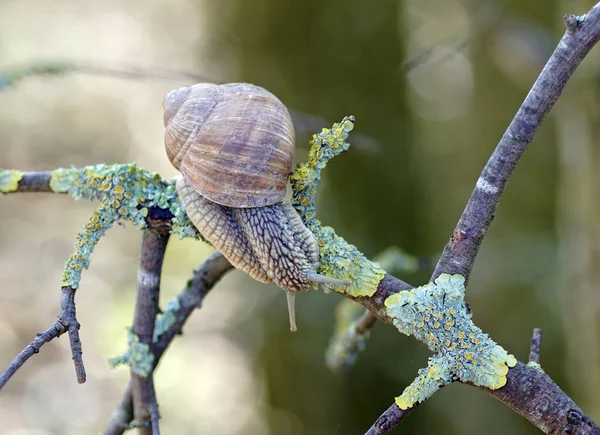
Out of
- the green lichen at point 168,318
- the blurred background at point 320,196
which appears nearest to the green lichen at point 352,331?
the blurred background at point 320,196

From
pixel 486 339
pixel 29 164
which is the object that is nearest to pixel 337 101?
pixel 486 339

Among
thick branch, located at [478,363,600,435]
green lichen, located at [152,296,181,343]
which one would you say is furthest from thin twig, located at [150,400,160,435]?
thick branch, located at [478,363,600,435]

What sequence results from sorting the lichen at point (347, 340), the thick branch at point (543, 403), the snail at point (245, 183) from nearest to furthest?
the thick branch at point (543, 403)
the snail at point (245, 183)
the lichen at point (347, 340)

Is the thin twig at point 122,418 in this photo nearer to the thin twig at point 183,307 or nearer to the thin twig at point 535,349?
the thin twig at point 183,307

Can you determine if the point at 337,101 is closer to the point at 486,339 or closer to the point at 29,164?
the point at 486,339

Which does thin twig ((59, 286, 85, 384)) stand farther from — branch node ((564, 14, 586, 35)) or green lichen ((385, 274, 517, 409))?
branch node ((564, 14, 586, 35))

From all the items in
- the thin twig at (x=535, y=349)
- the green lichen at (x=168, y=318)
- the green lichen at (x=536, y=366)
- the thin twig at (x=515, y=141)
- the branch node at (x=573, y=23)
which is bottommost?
the green lichen at (x=168, y=318)
